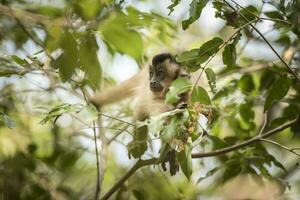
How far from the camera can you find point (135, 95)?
3.45 meters

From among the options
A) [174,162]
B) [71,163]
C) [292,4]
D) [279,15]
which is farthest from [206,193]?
[292,4]

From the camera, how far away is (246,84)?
2.57 meters

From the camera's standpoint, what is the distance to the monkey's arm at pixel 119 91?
3.15 meters

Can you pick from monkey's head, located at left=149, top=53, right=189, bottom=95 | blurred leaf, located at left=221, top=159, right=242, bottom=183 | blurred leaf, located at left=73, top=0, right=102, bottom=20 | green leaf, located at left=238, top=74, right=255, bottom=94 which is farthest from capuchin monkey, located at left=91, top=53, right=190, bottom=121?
blurred leaf, located at left=73, top=0, right=102, bottom=20

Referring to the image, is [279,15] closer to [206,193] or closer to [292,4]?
[292,4]

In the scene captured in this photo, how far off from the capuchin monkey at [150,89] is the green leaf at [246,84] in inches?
16.3

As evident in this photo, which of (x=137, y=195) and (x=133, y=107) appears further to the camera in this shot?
(x=133, y=107)

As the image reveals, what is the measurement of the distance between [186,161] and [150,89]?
1396 millimetres

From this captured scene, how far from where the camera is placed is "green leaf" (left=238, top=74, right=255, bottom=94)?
2555mm

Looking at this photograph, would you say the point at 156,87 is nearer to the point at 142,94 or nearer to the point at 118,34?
the point at 142,94

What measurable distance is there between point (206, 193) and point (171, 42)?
124cm

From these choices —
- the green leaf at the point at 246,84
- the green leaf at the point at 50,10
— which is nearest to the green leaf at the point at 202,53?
the green leaf at the point at 50,10

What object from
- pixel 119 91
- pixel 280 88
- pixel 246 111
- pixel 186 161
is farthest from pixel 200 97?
pixel 119 91

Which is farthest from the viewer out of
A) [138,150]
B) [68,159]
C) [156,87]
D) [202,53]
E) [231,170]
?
[156,87]
